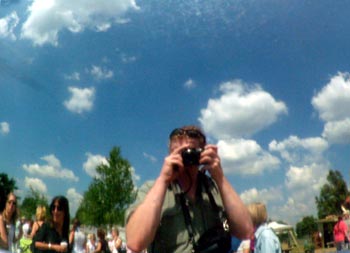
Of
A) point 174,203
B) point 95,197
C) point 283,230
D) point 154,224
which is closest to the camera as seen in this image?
point 154,224

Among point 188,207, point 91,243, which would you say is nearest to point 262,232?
point 188,207

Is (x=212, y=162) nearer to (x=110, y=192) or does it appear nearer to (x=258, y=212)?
(x=110, y=192)

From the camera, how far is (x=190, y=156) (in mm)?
1464

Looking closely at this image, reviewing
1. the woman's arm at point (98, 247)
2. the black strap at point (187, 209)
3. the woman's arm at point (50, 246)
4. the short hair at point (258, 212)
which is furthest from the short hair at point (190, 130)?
the woman's arm at point (98, 247)

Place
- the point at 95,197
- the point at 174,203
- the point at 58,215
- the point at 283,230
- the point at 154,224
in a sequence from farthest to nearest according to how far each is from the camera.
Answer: the point at 283,230
the point at 95,197
the point at 58,215
the point at 174,203
the point at 154,224

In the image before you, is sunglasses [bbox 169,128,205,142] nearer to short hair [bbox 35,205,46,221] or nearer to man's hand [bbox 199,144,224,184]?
man's hand [bbox 199,144,224,184]

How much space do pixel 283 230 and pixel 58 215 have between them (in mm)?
8348

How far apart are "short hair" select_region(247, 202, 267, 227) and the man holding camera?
2.69m

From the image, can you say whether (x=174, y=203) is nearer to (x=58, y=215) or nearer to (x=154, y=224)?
(x=154, y=224)

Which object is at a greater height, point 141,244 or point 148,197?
point 148,197

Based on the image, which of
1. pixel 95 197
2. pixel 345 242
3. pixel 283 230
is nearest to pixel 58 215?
pixel 95 197

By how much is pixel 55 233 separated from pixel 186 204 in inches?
93.8

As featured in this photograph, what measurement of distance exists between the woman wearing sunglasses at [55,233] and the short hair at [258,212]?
149 cm

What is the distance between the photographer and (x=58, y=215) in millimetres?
3555
